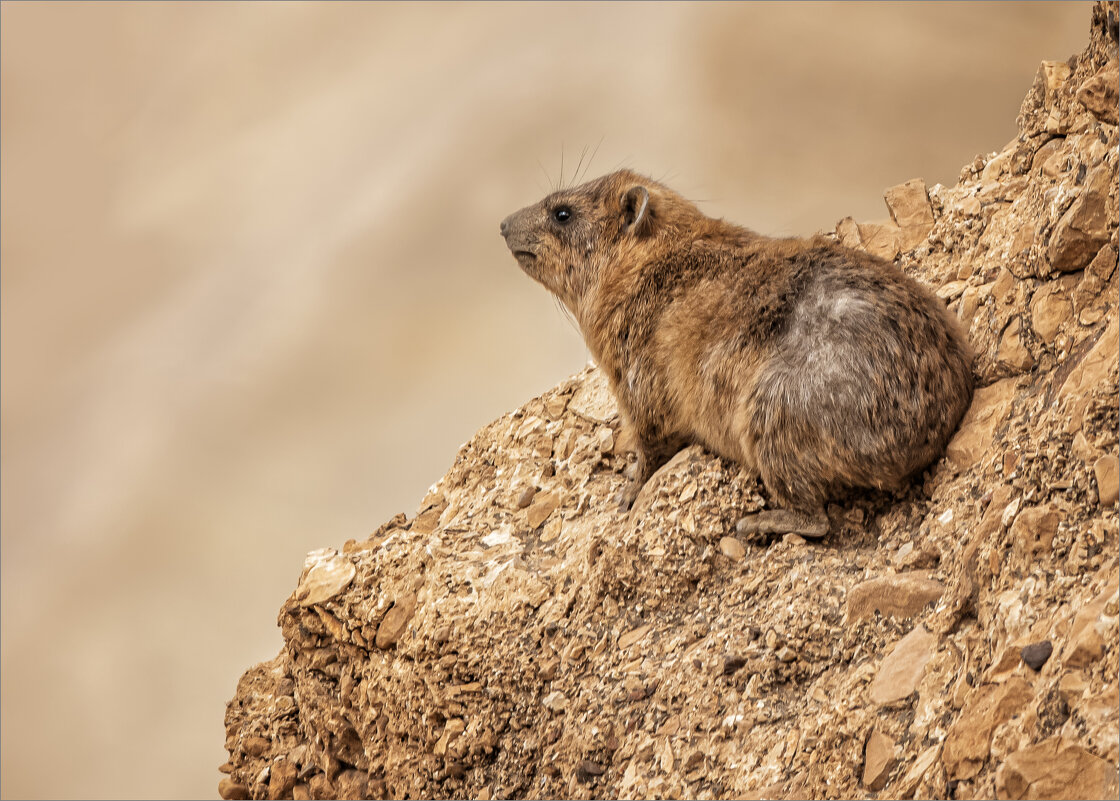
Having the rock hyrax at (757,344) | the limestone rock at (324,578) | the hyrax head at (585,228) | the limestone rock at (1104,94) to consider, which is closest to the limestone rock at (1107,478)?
the rock hyrax at (757,344)

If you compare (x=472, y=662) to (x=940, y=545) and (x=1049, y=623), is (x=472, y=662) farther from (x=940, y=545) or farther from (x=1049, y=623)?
(x=1049, y=623)

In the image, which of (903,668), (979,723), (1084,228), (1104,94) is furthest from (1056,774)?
(1104,94)

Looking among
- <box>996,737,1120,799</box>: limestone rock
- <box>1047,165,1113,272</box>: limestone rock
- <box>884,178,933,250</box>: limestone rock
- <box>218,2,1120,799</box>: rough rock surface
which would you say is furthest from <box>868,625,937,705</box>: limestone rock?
<box>884,178,933,250</box>: limestone rock

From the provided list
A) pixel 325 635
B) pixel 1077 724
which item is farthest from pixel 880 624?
pixel 325 635

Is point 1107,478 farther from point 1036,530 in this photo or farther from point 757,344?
point 757,344

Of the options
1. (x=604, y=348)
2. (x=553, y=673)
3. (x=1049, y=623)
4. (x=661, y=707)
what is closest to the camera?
(x=1049, y=623)

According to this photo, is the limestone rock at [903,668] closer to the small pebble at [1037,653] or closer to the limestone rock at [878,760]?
the limestone rock at [878,760]

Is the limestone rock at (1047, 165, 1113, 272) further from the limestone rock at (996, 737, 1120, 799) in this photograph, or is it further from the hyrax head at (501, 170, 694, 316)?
the limestone rock at (996, 737, 1120, 799)
